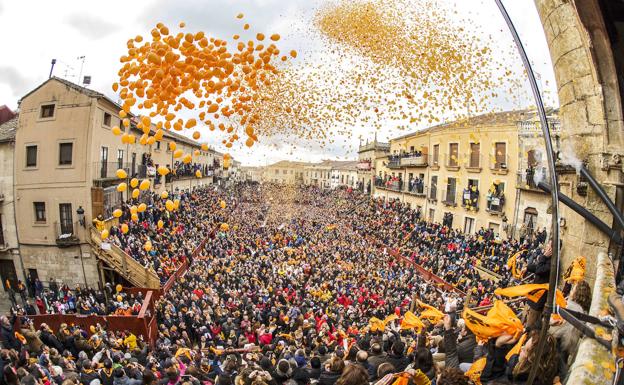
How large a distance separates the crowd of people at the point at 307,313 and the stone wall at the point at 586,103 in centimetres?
75

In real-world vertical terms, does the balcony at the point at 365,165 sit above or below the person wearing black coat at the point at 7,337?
above

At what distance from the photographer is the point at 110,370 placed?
6629 millimetres

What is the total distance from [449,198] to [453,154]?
3.14m

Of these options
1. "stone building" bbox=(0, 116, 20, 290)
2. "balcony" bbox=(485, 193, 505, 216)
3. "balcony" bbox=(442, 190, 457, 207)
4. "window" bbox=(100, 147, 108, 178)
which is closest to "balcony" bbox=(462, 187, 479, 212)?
"balcony" bbox=(485, 193, 505, 216)

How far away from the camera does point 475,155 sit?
2420 centimetres

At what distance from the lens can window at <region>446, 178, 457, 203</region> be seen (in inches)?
1022

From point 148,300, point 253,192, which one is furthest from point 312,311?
point 253,192

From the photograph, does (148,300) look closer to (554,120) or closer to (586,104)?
(586,104)

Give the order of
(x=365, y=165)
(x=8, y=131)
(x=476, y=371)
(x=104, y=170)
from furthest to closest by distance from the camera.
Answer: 1. (x=365, y=165)
2. (x=104, y=170)
3. (x=8, y=131)
4. (x=476, y=371)

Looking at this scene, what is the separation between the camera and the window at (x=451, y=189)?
25953mm

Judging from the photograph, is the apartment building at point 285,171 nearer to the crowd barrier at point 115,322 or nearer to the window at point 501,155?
the window at point 501,155

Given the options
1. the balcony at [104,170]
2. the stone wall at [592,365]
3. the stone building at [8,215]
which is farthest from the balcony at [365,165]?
the stone wall at [592,365]

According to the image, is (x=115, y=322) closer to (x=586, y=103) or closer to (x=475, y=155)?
(x=586, y=103)

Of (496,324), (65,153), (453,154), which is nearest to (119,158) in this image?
(65,153)
